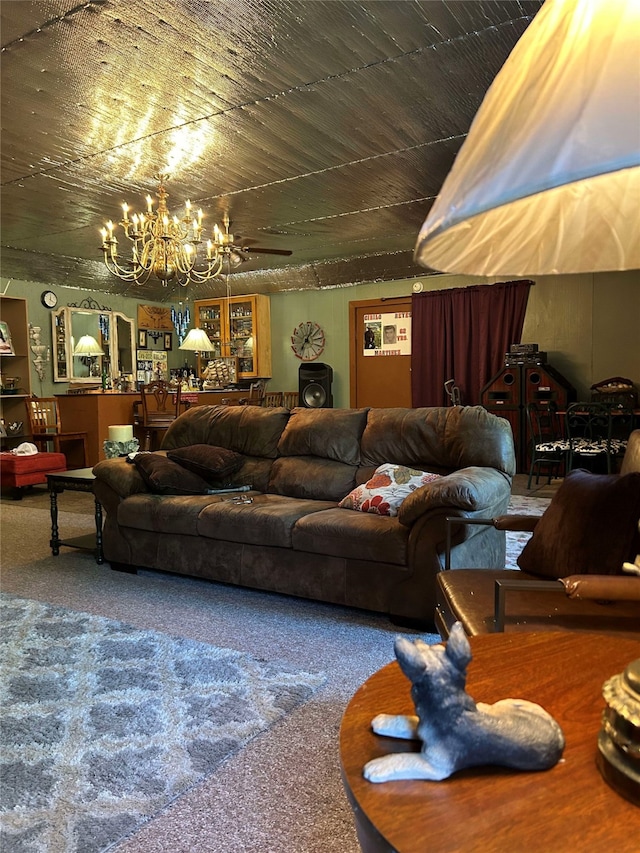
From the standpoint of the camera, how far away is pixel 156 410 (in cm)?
729

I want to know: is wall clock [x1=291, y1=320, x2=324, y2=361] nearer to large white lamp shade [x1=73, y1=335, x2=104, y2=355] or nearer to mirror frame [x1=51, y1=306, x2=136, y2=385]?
mirror frame [x1=51, y1=306, x2=136, y2=385]

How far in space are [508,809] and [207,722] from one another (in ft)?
4.59

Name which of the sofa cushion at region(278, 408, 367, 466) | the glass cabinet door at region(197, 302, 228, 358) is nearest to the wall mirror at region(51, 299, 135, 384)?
the glass cabinet door at region(197, 302, 228, 358)

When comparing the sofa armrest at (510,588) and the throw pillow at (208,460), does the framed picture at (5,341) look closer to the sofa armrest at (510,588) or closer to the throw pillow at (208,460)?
the throw pillow at (208,460)

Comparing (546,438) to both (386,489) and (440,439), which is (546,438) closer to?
(440,439)

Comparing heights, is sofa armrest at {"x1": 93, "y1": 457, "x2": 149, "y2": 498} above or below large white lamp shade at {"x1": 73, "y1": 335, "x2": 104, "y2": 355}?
below

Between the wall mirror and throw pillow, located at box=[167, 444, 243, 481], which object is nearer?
throw pillow, located at box=[167, 444, 243, 481]

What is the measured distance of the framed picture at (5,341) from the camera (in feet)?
24.0

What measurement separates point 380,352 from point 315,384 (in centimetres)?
102

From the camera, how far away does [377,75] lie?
315 centimetres

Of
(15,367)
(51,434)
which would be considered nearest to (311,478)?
(51,434)

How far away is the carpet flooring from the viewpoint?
1.45 m

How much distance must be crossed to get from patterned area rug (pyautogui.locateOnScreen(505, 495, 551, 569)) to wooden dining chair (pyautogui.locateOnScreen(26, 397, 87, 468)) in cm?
483

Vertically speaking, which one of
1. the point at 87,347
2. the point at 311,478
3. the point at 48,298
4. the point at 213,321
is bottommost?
the point at 311,478
